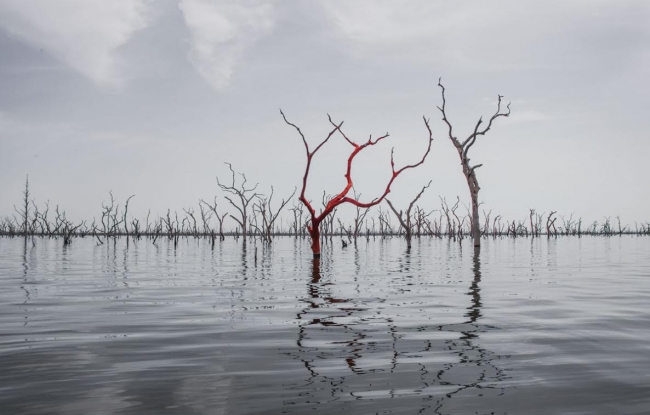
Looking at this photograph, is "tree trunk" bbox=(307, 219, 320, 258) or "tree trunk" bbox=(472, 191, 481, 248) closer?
"tree trunk" bbox=(307, 219, 320, 258)

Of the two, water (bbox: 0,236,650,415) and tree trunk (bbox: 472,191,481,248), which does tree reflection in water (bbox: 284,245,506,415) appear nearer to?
water (bbox: 0,236,650,415)

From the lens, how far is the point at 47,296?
768cm

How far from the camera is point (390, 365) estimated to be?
11.3ft

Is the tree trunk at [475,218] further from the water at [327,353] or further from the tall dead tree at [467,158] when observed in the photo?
the water at [327,353]

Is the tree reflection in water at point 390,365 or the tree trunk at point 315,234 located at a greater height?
the tree trunk at point 315,234

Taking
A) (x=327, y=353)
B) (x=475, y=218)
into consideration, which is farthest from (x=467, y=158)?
(x=327, y=353)

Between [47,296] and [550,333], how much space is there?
689 centimetres

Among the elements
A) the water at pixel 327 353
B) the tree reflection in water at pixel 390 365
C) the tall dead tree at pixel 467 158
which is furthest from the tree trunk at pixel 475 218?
the tree reflection in water at pixel 390 365

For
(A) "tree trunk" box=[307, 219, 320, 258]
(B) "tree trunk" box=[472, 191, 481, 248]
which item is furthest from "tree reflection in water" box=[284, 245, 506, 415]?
(B) "tree trunk" box=[472, 191, 481, 248]

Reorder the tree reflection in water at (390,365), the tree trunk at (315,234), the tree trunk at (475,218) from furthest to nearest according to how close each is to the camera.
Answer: the tree trunk at (475,218)
the tree trunk at (315,234)
the tree reflection in water at (390,365)

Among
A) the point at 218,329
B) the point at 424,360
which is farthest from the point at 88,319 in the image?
the point at 424,360

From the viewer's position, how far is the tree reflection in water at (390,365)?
9.00 feet

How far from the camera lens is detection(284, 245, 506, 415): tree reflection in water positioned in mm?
2742

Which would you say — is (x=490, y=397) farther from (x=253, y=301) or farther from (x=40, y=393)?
(x=253, y=301)
